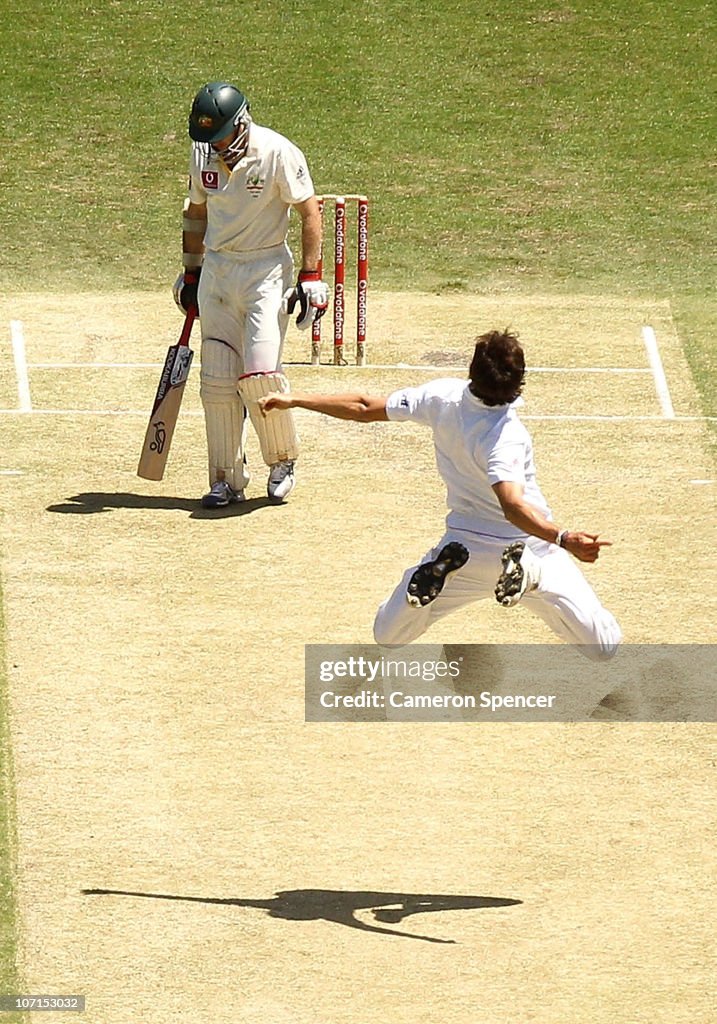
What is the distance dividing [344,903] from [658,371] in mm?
7915

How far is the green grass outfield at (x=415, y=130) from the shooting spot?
57.5ft

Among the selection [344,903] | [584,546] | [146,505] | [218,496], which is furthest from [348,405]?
[146,505]

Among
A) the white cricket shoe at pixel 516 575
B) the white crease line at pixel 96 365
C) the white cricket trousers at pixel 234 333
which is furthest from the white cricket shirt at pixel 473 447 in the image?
the white crease line at pixel 96 365

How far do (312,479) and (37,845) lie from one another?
4933 millimetres

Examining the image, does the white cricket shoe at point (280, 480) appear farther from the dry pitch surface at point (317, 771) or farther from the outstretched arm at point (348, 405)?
the outstretched arm at point (348, 405)

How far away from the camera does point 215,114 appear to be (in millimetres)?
10898

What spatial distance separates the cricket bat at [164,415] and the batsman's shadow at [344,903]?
486 cm

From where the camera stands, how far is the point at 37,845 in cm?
754

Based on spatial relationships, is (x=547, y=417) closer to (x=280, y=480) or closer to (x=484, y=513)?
(x=280, y=480)

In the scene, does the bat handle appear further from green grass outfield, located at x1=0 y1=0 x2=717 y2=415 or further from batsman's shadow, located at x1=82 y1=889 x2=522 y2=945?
batsman's shadow, located at x1=82 y1=889 x2=522 y2=945

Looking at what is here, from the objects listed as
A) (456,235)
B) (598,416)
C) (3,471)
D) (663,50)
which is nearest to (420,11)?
(663,50)

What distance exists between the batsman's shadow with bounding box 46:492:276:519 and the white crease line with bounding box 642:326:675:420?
Result: 3.31m

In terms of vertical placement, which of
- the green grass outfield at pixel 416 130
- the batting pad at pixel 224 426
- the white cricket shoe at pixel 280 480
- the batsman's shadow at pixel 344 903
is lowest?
the batsman's shadow at pixel 344 903

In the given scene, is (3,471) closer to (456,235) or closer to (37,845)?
(37,845)
